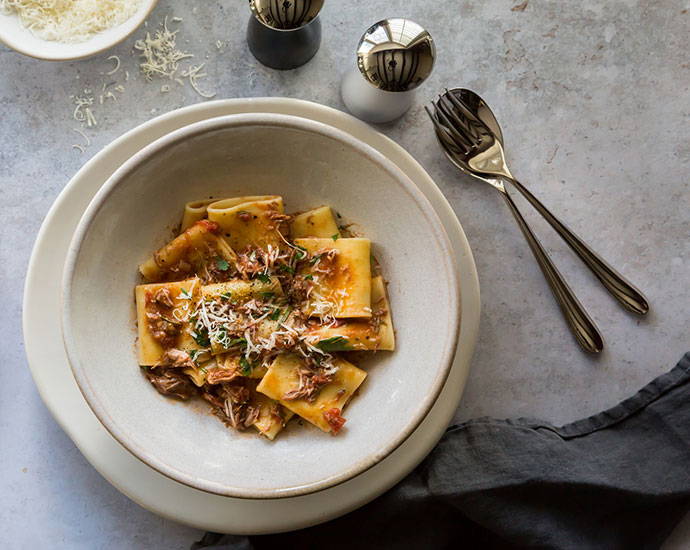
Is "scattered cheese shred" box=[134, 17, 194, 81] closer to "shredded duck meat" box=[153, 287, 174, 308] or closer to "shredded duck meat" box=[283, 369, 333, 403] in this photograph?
"shredded duck meat" box=[153, 287, 174, 308]

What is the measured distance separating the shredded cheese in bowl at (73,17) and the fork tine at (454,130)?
1.10 metres

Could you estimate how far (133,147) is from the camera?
2227 millimetres

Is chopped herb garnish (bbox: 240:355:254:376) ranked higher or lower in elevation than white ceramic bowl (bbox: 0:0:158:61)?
lower

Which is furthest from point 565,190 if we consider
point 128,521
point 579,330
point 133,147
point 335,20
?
point 128,521

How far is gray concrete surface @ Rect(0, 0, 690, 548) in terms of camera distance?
2531mm

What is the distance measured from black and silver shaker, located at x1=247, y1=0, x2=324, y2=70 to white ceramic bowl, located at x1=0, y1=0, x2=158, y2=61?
1.22ft

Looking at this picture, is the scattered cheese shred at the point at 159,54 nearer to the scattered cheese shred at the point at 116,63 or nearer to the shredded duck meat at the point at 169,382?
the scattered cheese shred at the point at 116,63

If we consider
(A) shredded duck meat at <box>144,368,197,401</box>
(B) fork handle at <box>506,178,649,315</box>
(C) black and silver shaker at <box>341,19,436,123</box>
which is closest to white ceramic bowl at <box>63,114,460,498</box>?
(A) shredded duck meat at <box>144,368,197,401</box>

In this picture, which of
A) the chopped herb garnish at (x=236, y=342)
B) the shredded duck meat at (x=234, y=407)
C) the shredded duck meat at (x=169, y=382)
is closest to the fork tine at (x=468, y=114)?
the chopped herb garnish at (x=236, y=342)

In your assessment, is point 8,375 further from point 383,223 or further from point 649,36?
point 649,36

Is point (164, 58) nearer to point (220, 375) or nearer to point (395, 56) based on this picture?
point (395, 56)

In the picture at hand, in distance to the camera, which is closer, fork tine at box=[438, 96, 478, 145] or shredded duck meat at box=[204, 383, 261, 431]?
shredded duck meat at box=[204, 383, 261, 431]

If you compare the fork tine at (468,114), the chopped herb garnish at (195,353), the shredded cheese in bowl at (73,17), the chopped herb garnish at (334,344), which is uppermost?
the fork tine at (468,114)

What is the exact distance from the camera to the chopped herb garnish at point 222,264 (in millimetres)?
2346
